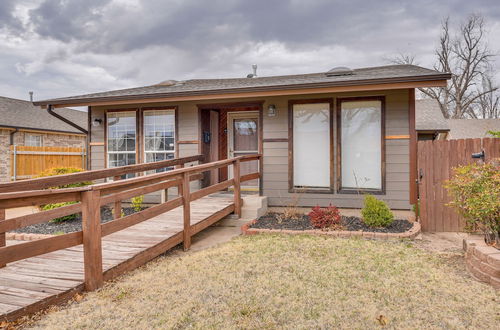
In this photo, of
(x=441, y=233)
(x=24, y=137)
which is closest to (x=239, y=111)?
(x=441, y=233)

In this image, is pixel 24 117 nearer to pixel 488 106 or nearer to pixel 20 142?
pixel 20 142

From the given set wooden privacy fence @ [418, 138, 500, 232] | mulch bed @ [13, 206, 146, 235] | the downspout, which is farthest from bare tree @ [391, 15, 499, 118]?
the downspout

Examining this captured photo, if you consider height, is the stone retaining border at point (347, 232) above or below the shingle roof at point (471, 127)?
below

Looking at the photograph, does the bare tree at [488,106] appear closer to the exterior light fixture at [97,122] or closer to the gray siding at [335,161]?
the gray siding at [335,161]

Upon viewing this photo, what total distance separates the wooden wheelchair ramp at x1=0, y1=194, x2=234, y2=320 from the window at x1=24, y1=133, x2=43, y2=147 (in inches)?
499

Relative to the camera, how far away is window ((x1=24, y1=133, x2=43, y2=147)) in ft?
46.4

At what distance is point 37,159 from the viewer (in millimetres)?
12211

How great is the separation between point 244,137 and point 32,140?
12.2 m

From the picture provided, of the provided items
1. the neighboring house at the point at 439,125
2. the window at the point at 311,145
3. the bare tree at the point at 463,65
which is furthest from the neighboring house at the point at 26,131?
the bare tree at the point at 463,65

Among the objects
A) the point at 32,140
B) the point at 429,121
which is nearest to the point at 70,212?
the point at 32,140

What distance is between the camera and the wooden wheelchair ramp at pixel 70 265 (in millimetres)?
2561

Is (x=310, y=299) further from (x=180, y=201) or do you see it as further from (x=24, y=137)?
(x=24, y=137)

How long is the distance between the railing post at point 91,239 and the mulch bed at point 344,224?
9.42 feet

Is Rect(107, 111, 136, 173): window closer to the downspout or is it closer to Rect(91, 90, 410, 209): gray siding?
Rect(91, 90, 410, 209): gray siding
